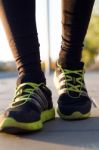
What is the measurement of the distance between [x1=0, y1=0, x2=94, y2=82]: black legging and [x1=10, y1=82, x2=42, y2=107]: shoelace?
0.03m

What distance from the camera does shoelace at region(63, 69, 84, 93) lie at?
4.50 ft

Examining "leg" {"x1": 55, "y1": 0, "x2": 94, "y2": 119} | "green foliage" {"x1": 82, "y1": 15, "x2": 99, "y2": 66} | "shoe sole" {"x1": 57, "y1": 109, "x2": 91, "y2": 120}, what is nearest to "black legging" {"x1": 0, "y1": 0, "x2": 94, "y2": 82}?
"leg" {"x1": 55, "y1": 0, "x2": 94, "y2": 119}

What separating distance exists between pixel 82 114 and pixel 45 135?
0.67 ft

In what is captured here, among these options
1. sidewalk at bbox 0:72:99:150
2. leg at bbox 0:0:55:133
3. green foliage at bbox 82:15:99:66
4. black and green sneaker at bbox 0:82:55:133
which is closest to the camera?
sidewalk at bbox 0:72:99:150

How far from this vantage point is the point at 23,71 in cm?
130

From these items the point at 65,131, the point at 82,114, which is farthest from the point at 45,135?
the point at 82,114

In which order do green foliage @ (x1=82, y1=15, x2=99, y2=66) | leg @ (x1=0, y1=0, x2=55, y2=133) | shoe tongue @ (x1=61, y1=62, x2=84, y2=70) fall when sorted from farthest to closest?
green foliage @ (x1=82, y1=15, x2=99, y2=66) → shoe tongue @ (x1=61, y1=62, x2=84, y2=70) → leg @ (x1=0, y1=0, x2=55, y2=133)

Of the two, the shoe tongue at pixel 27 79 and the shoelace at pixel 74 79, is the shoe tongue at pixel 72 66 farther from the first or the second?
the shoe tongue at pixel 27 79

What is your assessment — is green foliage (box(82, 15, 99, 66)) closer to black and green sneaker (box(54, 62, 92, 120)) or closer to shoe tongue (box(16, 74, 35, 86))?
black and green sneaker (box(54, 62, 92, 120))

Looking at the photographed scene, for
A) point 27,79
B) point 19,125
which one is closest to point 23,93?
point 27,79

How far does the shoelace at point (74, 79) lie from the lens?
4.50ft

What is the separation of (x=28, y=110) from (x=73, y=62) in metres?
0.27

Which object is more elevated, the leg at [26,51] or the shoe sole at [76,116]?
the leg at [26,51]

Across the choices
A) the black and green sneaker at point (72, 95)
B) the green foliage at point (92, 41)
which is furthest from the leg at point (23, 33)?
the green foliage at point (92, 41)
